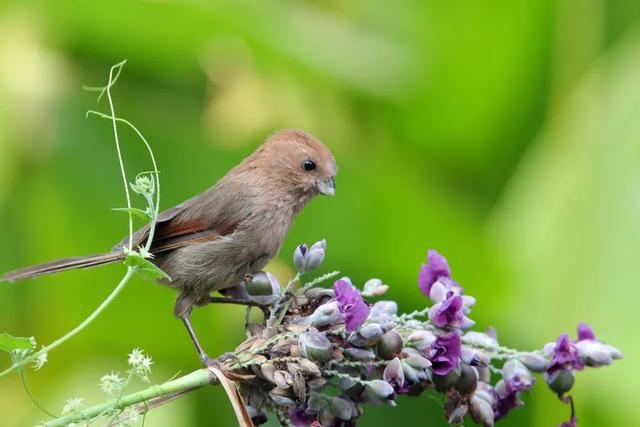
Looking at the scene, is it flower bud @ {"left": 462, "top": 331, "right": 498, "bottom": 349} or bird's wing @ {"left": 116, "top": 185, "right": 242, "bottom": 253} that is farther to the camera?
bird's wing @ {"left": 116, "top": 185, "right": 242, "bottom": 253}

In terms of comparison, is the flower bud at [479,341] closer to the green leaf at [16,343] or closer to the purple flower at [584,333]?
the purple flower at [584,333]

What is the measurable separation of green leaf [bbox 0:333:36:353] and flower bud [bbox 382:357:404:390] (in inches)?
33.2

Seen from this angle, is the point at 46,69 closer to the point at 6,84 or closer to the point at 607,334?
the point at 6,84

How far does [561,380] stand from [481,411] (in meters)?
0.26

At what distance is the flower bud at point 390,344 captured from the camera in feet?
8.02

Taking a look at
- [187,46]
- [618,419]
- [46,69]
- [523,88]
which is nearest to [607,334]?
[618,419]

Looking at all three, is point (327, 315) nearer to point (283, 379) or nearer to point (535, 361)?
point (283, 379)

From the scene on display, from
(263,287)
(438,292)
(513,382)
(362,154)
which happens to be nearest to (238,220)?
(263,287)

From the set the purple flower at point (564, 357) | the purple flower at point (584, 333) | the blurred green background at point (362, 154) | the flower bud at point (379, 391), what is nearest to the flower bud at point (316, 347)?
the flower bud at point (379, 391)

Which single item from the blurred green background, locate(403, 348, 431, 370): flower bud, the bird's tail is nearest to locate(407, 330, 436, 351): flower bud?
locate(403, 348, 431, 370): flower bud

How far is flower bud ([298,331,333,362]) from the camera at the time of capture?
236 cm

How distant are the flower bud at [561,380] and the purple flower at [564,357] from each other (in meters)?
0.01

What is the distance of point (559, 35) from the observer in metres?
5.55

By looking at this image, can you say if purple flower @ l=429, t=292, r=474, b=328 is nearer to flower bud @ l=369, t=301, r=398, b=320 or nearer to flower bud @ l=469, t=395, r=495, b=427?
flower bud @ l=369, t=301, r=398, b=320
